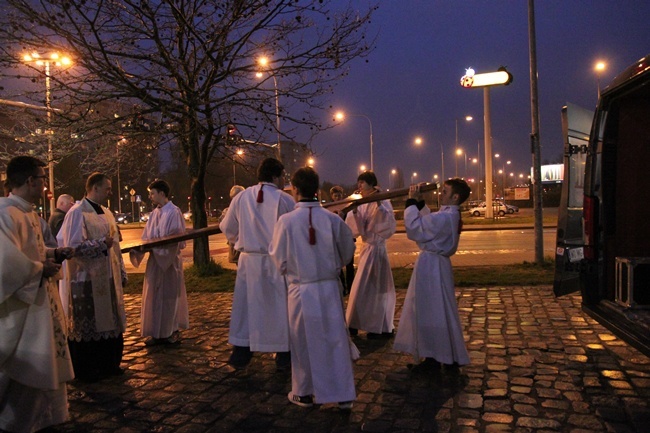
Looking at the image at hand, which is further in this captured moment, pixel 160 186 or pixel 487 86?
pixel 487 86

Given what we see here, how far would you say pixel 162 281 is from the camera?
6.69 meters

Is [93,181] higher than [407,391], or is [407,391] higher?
[93,181]

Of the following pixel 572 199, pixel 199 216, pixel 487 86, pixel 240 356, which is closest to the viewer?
pixel 240 356

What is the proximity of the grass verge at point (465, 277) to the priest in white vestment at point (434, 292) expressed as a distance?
5.00 meters

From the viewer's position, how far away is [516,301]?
27.9 ft

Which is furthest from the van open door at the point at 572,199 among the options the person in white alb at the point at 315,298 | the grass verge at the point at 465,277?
the grass verge at the point at 465,277

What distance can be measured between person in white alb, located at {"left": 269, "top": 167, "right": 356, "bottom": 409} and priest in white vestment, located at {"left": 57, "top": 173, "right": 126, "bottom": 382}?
203 cm

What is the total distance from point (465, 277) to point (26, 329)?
852cm

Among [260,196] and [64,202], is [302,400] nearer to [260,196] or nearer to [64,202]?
[260,196]

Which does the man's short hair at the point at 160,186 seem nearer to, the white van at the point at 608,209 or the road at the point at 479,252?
the white van at the point at 608,209

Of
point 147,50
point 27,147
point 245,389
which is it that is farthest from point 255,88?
point 245,389

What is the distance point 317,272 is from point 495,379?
2014mm

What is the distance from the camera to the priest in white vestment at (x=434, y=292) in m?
5.08

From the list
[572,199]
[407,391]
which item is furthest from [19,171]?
[572,199]
